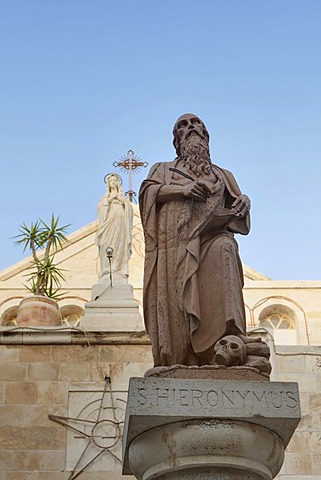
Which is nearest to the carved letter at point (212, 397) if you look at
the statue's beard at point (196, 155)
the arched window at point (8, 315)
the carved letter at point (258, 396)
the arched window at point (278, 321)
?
the carved letter at point (258, 396)

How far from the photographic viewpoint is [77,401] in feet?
29.6

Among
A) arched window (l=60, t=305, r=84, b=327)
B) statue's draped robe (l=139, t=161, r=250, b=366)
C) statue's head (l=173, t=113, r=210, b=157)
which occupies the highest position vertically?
arched window (l=60, t=305, r=84, b=327)

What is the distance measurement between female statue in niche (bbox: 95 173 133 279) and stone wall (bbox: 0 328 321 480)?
2317mm

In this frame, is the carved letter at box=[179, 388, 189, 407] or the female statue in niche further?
the female statue in niche

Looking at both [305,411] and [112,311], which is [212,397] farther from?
[112,311]

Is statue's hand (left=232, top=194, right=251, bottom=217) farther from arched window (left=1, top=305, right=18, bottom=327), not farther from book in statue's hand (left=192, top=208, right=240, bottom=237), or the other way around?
arched window (left=1, top=305, right=18, bottom=327)

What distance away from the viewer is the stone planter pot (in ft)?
33.2

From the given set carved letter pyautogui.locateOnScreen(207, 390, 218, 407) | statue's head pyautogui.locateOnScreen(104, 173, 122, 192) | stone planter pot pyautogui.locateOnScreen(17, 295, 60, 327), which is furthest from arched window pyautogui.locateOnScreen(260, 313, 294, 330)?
carved letter pyautogui.locateOnScreen(207, 390, 218, 407)

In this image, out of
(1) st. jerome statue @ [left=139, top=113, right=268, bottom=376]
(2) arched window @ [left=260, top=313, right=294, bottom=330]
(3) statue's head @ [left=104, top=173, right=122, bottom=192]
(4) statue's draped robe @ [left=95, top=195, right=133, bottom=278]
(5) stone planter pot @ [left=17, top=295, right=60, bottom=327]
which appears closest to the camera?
(1) st. jerome statue @ [left=139, top=113, right=268, bottom=376]

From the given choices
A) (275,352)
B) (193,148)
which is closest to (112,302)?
(275,352)

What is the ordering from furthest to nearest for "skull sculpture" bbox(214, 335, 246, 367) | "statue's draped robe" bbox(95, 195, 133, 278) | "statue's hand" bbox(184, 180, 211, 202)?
"statue's draped robe" bbox(95, 195, 133, 278), "statue's hand" bbox(184, 180, 211, 202), "skull sculpture" bbox(214, 335, 246, 367)

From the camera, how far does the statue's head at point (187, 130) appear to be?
595 centimetres

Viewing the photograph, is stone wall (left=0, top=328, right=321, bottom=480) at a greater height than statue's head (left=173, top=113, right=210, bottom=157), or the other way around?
statue's head (left=173, top=113, right=210, bottom=157)

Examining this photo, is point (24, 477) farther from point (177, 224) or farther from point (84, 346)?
point (177, 224)
